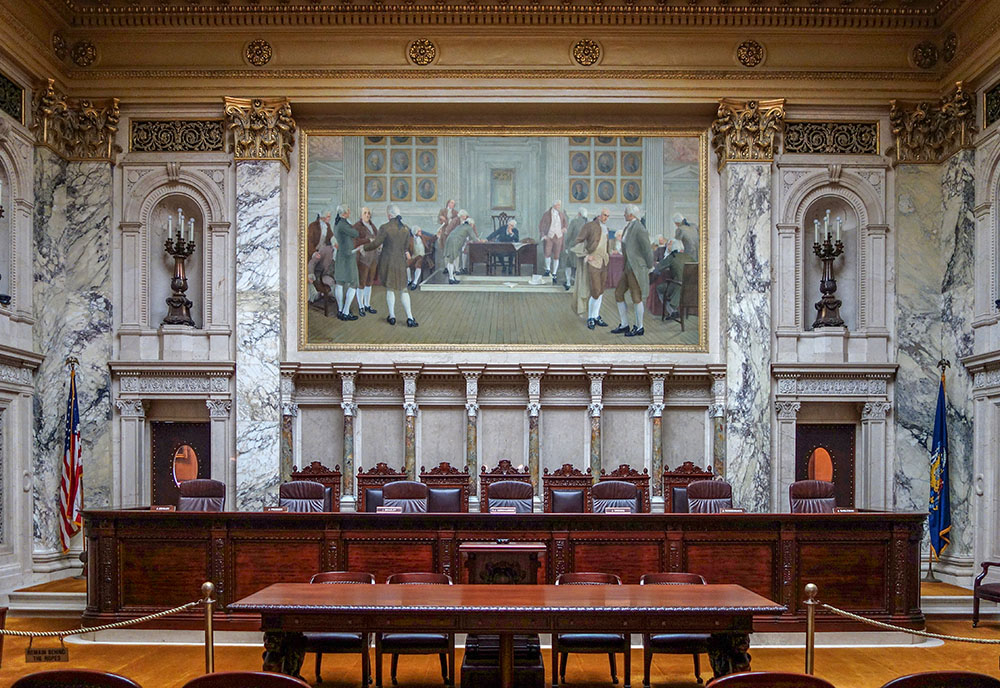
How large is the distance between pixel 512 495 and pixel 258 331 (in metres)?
5.20

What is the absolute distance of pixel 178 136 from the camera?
1520 cm

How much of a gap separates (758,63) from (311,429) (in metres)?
9.07

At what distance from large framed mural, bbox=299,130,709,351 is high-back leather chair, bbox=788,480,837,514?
3.65 m

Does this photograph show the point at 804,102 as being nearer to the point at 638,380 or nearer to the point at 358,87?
the point at 638,380

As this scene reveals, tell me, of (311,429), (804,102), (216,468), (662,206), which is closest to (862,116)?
(804,102)

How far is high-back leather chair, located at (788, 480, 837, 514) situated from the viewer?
11742 millimetres

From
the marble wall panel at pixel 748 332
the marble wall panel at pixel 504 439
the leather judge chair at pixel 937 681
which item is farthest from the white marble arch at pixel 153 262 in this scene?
the leather judge chair at pixel 937 681

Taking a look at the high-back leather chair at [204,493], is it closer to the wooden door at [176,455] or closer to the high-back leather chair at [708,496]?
the wooden door at [176,455]

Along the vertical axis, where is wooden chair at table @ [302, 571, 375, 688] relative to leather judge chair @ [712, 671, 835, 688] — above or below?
below

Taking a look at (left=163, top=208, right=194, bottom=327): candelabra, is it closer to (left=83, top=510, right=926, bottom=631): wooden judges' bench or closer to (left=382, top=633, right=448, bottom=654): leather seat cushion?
(left=83, top=510, right=926, bottom=631): wooden judges' bench

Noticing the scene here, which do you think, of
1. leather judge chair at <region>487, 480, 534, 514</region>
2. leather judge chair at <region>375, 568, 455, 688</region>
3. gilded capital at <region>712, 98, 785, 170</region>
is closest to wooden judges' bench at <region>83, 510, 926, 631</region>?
leather judge chair at <region>487, 480, 534, 514</region>

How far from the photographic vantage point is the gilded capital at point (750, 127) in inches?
585

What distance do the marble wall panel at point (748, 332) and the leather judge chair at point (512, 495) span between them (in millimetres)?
4115

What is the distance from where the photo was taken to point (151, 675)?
28.0ft
